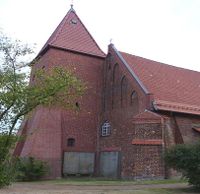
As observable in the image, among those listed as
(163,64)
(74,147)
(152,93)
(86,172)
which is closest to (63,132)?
(74,147)

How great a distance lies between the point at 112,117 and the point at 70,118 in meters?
3.26

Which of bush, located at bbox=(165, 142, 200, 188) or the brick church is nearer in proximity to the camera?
bush, located at bbox=(165, 142, 200, 188)

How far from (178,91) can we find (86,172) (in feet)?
31.2

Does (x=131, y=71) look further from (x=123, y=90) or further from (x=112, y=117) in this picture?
(x=112, y=117)

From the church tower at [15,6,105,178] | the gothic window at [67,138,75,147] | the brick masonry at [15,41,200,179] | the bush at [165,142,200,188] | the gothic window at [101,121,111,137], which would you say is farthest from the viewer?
the gothic window at [101,121,111,137]

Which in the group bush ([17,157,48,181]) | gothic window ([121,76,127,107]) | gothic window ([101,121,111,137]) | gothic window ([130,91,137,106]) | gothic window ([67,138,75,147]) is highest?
gothic window ([121,76,127,107])

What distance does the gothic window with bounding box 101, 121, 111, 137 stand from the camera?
→ 28.2 metres

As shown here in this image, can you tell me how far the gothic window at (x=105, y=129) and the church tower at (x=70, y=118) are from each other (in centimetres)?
67

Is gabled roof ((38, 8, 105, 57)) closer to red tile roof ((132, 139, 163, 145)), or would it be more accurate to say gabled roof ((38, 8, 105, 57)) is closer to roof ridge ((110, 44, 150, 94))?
roof ridge ((110, 44, 150, 94))

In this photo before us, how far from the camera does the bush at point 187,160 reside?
16.6 meters

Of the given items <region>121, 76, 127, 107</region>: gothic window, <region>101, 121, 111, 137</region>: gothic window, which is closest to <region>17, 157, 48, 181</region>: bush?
<region>101, 121, 111, 137</region>: gothic window

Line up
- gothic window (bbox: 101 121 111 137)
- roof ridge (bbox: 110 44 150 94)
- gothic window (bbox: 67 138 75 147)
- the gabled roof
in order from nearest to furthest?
roof ridge (bbox: 110 44 150 94) < gothic window (bbox: 67 138 75 147) < gothic window (bbox: 101 121 111 137) < the gabled roof

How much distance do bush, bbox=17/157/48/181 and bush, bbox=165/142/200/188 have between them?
9.82m

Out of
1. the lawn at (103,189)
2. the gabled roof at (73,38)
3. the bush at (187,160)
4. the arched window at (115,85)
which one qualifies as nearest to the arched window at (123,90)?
the arched window at (115,85)
